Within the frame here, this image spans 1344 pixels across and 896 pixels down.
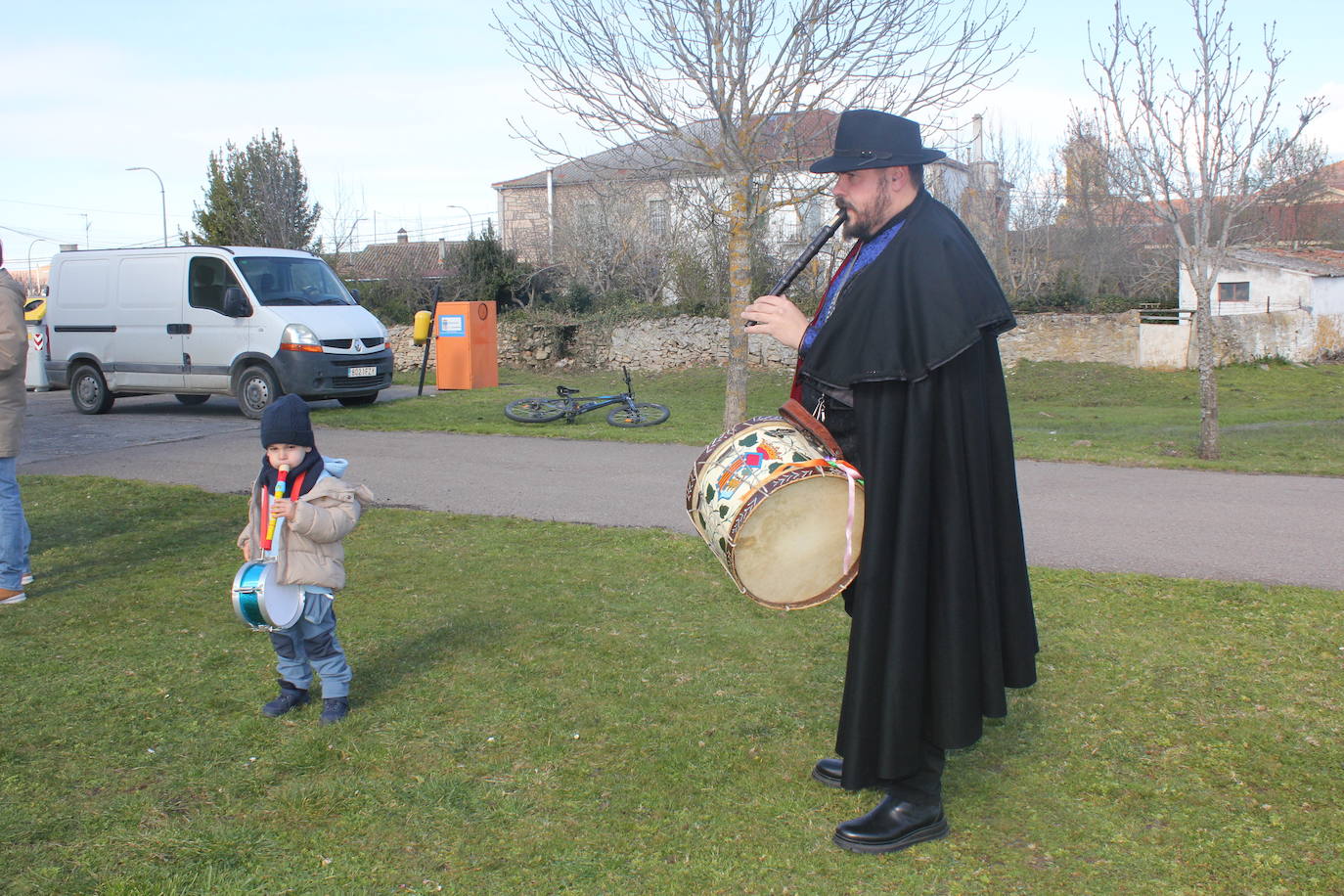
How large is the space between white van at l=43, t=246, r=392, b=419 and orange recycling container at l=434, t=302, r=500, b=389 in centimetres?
310

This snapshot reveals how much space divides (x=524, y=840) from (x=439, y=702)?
1.25 metres

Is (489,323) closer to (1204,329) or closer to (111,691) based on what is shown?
(1204,329)

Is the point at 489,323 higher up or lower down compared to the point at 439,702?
higher up

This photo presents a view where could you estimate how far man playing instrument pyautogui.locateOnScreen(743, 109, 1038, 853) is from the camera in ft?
10.6

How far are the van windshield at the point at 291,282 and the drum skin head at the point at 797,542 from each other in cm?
1311

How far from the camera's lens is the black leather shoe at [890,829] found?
11.1 feet

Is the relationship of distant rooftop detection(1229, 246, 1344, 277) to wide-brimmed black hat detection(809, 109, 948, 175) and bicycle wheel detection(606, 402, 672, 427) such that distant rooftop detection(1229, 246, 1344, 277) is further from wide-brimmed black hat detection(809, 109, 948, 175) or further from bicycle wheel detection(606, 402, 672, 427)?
wide-brimmed black hat detection(809, 109, 948, 175)

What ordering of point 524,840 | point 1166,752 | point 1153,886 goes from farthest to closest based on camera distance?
point 1166,752 → point 524,840 → point 1153,886

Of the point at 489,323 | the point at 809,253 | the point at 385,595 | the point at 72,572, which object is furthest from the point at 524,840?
the point at 489,323

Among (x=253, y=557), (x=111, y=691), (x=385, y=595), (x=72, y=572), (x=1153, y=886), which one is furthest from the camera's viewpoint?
(x=72, y=572)

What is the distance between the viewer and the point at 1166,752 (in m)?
4.05

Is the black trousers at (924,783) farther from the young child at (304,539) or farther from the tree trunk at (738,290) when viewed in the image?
the tree trunk at (738,290)

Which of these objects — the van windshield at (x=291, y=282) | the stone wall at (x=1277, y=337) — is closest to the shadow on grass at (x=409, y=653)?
the van windshield at (x=291, y=282)

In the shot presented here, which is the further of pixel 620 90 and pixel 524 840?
pixel 620 90
